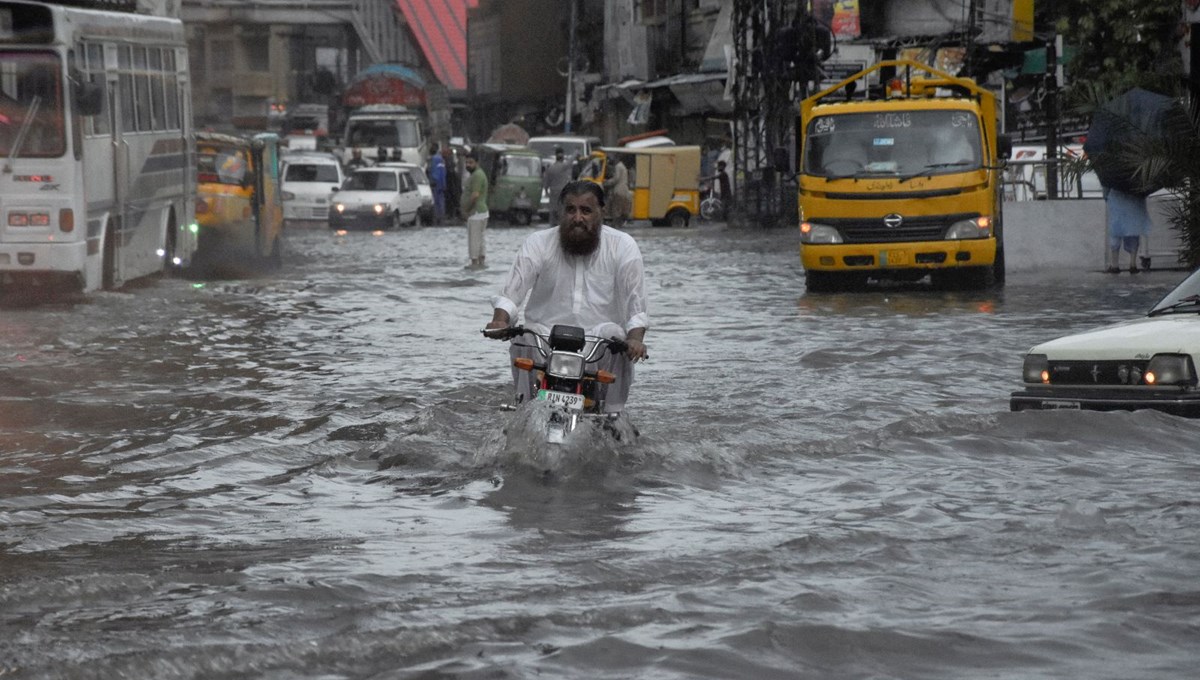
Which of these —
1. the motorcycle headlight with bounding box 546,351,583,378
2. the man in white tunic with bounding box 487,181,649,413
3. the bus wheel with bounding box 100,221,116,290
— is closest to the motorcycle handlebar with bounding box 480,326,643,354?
the motorcycle headlight with bounding box 546,351,583,378

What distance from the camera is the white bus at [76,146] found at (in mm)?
18969

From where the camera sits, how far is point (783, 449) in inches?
402

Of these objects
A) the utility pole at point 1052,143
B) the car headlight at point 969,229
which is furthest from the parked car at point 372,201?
the car headlight at point 969,229

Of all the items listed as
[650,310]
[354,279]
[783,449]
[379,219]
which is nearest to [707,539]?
[783,449]

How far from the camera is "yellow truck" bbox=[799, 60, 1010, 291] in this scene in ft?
67.4

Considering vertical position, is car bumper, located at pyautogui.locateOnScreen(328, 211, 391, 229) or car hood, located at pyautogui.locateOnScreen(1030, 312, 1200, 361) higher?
car hood, located at pyautogui.locateOnScreen(1030, 312, 1200, 361)

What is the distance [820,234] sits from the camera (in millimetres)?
20938

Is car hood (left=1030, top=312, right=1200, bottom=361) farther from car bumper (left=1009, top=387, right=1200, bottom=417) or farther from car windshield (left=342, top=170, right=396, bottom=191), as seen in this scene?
car windshield (left=342, top=170, right=396, bottom=191)

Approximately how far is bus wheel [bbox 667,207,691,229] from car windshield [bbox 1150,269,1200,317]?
3441 centimetres

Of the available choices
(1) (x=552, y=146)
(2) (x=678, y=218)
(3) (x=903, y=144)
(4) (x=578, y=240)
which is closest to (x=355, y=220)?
(2) (x=678, y=218)

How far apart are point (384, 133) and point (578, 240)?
157 feet

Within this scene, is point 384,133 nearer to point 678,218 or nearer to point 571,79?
point 571,79

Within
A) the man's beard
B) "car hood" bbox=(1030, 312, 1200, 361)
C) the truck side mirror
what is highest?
the truck side mirror

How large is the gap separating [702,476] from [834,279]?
42.6 ft
